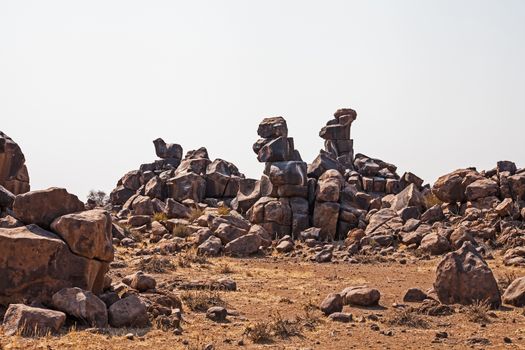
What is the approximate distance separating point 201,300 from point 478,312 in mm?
5886

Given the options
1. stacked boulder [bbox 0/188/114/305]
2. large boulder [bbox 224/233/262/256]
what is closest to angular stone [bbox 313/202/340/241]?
large boulder [bbox 224/233/262/256]

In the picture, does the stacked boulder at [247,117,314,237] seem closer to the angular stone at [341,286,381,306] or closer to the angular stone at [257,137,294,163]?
the angular stone at [257,137,294,163]

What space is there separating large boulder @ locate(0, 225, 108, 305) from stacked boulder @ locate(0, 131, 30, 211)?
13.7 metres

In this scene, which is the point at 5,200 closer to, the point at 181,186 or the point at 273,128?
the point at 273,128

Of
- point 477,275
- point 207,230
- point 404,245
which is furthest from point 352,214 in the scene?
point 477,275

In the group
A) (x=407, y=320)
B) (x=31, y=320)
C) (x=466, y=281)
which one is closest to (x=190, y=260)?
(x=466, y=281)

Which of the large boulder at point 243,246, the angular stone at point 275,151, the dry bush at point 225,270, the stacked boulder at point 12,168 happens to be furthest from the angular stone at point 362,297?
the angular stone at point 275,151

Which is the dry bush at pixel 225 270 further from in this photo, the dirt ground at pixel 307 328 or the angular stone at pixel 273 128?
the angular stone at pixel 273 128

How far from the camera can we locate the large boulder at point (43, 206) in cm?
1150

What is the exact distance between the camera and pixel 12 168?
2389 centimetres

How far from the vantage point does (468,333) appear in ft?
33.9

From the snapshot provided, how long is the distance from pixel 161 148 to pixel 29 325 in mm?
39078

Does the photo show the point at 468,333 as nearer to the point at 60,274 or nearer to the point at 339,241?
the point at 60,274

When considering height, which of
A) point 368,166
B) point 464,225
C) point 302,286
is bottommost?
point 302,286
